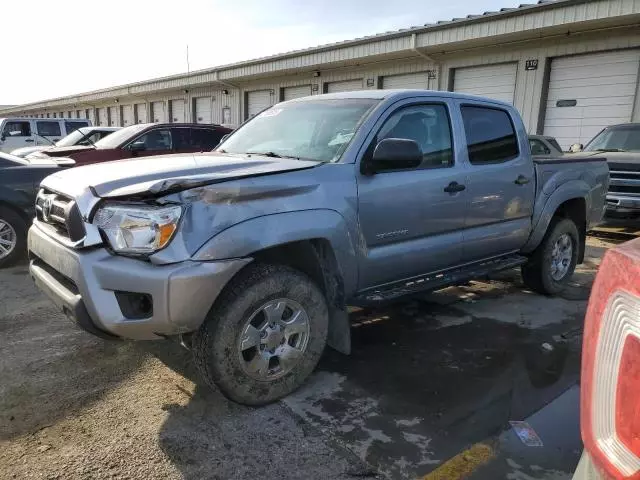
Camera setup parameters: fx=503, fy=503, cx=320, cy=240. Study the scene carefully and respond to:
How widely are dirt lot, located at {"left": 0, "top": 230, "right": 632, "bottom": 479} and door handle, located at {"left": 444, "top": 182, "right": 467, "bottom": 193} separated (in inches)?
49.3

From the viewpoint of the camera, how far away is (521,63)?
517 inches

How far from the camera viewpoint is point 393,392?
10.8 ft

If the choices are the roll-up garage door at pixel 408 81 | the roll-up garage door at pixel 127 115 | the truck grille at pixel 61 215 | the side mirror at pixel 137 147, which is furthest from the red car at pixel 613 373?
the roll-up garage door at pixel 127 115

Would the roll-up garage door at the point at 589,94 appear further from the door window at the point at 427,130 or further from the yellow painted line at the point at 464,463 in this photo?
Answer: the yellow painted line at the point at 464,463

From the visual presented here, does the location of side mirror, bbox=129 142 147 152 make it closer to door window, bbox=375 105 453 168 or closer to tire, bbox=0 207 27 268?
tire, bbox=0 207 27 268

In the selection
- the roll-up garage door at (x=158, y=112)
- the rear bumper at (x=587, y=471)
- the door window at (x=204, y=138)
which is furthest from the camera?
the roll-up garage door at (x=158, y=112)

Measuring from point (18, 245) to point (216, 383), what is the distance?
456cm

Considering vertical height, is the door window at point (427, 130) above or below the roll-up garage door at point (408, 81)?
below

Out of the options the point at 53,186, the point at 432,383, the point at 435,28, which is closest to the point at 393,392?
the point at 432,383

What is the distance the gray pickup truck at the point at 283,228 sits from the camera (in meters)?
2.61

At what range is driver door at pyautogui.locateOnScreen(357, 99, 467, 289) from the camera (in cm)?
342

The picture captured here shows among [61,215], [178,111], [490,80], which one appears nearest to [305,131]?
[61,215]

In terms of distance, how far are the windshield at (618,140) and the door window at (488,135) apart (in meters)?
5.80

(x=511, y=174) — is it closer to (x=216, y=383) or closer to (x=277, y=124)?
(x=277, y=124)
